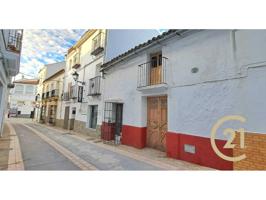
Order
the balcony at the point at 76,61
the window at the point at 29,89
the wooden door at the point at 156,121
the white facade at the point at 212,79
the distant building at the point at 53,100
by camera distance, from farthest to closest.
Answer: the window at the point at 29,89 → the distant building at the point at 53,100 → the balcony at the point at 76,61 → the wooden door at the point at 156,121 → the white facade at the point at 212,79

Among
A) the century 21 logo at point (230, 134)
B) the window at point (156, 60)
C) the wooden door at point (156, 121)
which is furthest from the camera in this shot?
the window at point (156, 60)

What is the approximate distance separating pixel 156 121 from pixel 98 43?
23.7 feet

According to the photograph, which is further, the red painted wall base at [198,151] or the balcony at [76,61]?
the balcony at [76,61]

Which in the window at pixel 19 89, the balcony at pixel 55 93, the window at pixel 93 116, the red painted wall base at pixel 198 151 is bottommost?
the red painted wall base at pixel 198 151

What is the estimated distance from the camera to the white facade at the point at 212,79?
136 inches

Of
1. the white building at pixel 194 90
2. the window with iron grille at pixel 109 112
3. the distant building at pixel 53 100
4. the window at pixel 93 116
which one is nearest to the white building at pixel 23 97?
the distant building at pixel 53 100

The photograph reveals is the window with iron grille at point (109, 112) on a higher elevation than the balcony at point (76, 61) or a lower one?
lower

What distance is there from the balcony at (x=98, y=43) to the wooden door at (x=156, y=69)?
14.6 feet

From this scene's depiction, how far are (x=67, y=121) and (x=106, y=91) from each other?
23.5ft

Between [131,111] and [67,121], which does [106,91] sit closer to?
[131,111]

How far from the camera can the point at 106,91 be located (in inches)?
354

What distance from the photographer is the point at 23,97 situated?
97.1 ft

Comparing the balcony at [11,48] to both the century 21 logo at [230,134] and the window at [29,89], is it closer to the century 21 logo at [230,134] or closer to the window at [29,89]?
the century 21 logo at [230,134]
